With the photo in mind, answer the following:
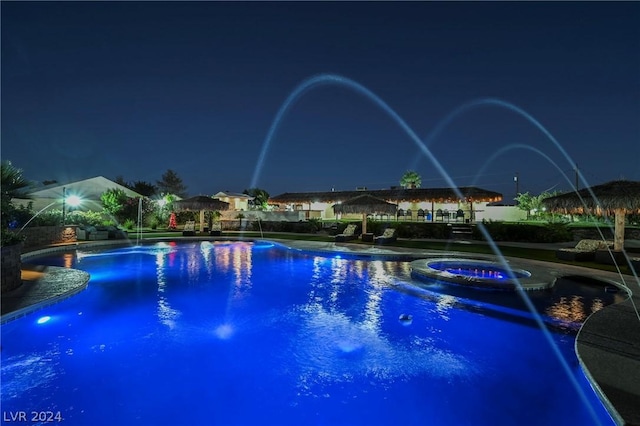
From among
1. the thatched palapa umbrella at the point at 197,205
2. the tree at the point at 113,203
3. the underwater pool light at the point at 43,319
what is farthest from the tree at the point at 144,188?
the underwater pool light at the point at 43,319

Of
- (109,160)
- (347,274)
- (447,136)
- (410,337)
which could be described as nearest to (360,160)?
(447,136)

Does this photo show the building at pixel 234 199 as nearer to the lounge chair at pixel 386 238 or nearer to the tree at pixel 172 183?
the tree at pixel 172 183

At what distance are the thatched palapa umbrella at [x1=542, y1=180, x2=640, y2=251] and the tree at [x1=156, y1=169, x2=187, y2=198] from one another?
221 ft

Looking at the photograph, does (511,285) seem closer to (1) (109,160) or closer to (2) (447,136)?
(2) (447,136)

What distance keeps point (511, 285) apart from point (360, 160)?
6668cm

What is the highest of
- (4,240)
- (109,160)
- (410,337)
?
(109,160)

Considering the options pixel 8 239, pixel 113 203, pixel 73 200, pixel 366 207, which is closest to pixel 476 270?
pixel 366 207

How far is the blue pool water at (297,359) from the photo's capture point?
4.27 metres

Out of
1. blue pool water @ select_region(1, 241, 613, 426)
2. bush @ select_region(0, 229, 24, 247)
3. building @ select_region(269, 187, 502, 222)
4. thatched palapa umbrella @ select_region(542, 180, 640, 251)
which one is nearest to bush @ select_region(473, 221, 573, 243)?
thatched palapa umbrella @ select_region(542, 180, 640, 251)

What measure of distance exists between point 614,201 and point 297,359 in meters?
11.6

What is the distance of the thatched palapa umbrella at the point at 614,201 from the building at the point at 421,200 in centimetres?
1453

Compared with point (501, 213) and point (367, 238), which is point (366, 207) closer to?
point (367, 238)

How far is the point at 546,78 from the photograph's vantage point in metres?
31.9

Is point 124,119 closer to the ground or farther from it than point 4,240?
farther from it
